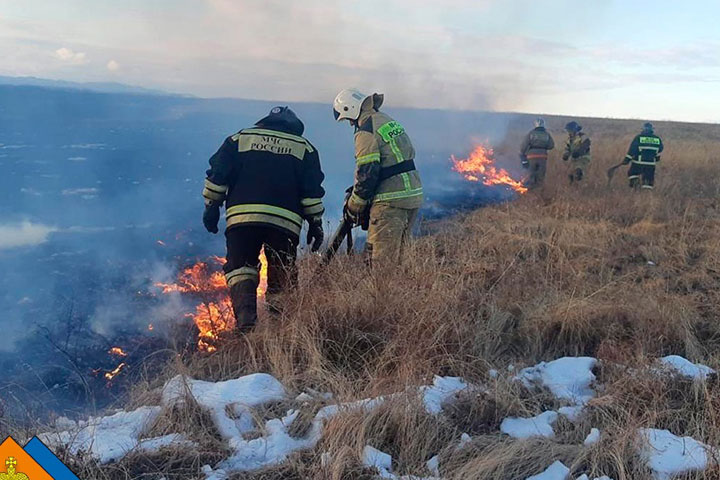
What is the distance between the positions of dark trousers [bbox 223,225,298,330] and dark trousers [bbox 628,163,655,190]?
971 centimetres

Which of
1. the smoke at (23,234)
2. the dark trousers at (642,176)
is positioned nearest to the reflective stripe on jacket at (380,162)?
the smoke at (23,234)

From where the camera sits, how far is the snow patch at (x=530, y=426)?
2.46 metres

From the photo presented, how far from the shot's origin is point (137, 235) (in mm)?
8523

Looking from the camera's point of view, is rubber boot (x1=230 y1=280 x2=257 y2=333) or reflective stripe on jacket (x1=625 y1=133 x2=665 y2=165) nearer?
rubber boot (x1=230 y1=280 x2=257 y2=333)

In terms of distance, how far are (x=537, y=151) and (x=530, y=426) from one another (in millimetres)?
10311

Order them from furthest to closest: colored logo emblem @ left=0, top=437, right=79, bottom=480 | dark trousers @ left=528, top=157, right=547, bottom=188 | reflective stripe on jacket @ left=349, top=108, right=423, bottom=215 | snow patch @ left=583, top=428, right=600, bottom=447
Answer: dark trousers @ left=528, top=157, right=547, bottom=188 → reflective stripe on jacket @ left=349, top=108, right=423, bottom=215 → snow patch @ left=583, top=428, right=600, bottom=447 → colored logo emblem @ left=0, top=437, right=79, bottom=480

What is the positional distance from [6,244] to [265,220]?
18.2 ft

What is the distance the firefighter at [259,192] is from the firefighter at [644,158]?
372 inches

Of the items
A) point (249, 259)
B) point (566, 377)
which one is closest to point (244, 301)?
point (249, 259)

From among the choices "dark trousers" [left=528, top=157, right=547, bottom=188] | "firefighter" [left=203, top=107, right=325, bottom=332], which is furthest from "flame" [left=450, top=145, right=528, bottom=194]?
"firefighter" [left=203, top=107, right=325, bottom=332]

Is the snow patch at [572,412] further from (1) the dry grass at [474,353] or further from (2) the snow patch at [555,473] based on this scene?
(2) the snow patch at [555,473]

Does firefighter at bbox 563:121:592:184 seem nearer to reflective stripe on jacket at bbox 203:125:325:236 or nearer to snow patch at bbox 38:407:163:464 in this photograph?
reflective stripe on jacket at bbox 203:125:325:236

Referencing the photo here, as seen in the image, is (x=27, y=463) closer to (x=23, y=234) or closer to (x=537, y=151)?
(x=23, y=234)

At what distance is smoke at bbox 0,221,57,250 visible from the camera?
25.1ft
